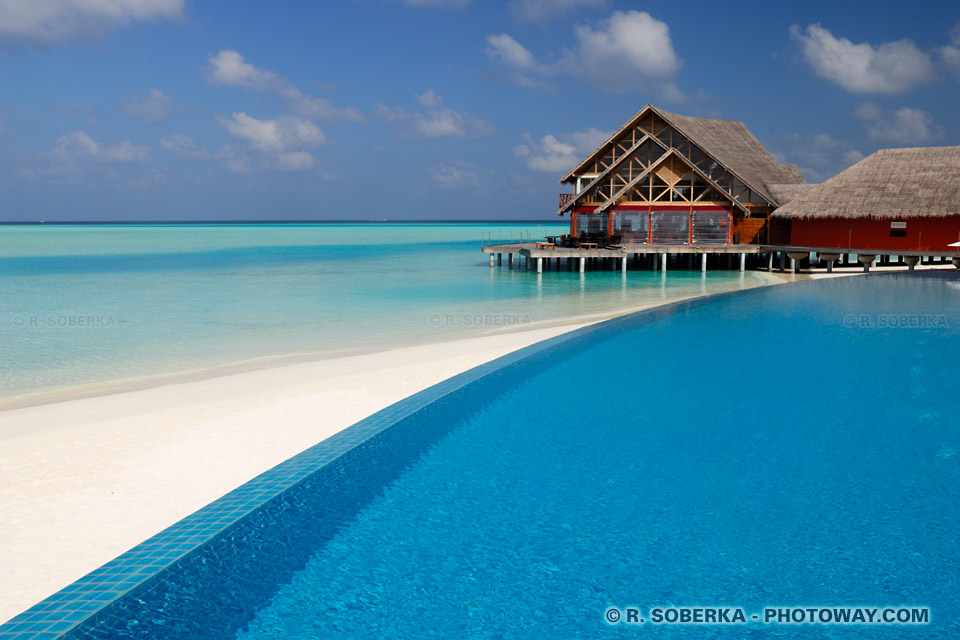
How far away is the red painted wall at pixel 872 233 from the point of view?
29.0 m

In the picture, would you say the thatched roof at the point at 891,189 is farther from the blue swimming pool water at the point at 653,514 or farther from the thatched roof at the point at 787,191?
the blue swimming pool water at the point at 653,514

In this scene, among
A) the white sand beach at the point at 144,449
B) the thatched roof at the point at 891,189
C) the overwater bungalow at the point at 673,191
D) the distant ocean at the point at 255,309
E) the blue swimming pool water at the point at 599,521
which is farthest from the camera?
the overwater bungalow at the point at 673,191

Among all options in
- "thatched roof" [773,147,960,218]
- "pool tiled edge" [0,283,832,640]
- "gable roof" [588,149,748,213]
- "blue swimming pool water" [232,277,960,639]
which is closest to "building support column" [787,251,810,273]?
"thatched roof" [773,147,960,218]

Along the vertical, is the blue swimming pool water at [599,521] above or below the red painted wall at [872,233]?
below

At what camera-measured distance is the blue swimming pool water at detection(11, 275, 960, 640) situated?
4.60 metres

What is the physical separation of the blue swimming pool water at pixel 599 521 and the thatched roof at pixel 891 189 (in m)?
22.2

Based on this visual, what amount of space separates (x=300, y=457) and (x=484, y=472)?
5.62ft

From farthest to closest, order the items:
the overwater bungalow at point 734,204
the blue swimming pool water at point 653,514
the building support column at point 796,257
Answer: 1. the building support column at point 796,257
2. the overwater bungalow at point 734,204
3. the blue swimming pool water at point 653,514

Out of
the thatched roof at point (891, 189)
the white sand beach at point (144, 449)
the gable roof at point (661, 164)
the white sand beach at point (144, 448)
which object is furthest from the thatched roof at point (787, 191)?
the white sand beach at point (144, 449)

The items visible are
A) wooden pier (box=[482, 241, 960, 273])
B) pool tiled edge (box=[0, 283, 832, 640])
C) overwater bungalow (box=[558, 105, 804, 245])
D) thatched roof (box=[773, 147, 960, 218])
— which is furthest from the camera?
overwater bungalow (box=[558, 105, 804, 245])

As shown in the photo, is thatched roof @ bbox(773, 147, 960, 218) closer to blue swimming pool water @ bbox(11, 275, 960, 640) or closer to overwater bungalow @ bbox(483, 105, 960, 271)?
overwater bungalow @ bbox(483, 105, 960, 271)

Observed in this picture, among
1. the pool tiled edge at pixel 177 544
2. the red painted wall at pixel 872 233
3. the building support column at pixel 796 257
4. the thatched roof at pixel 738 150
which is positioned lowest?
the pool tiled edge at pixel 177 544

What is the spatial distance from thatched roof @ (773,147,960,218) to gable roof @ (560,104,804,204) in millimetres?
2265

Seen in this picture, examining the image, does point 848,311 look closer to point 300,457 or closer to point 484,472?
point 484,472
